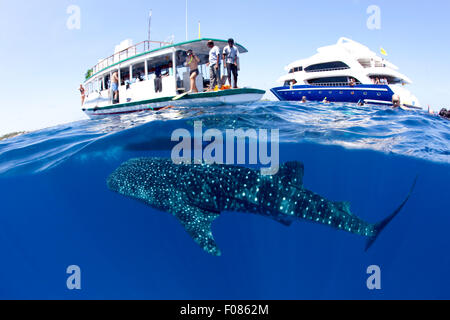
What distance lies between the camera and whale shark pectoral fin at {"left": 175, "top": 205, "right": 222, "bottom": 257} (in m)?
4.49

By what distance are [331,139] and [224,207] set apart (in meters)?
5.36

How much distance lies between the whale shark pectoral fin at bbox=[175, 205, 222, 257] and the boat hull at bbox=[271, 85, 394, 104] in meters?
24.9

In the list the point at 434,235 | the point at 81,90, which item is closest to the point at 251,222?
the point at 434,235

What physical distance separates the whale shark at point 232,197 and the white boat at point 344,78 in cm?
2345

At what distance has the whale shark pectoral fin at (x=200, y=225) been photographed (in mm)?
4490

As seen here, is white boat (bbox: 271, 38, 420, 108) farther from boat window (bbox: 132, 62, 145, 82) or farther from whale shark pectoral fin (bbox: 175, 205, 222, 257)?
whale shark pectoral fin (bbox: 175, 205, 222, 257)

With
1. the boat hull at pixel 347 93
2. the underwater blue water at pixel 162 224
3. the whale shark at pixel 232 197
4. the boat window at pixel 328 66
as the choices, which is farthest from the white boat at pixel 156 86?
the boat window at pixel 328 66

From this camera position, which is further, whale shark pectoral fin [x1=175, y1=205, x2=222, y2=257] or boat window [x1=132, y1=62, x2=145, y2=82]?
boat window [x1=132, y1=62, x2=145, y2=82]

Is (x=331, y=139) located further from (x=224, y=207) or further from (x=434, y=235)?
(x=434, y=235)

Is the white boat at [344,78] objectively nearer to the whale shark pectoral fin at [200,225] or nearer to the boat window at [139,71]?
the boat window at [139,71]

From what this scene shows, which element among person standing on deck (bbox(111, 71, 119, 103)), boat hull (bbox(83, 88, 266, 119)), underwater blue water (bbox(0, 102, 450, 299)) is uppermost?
person standing on deck (bbox(111, 71, 119, 103))

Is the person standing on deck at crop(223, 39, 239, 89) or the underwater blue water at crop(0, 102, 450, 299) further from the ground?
the person standing on deck at crop(223, 39, 239, 89)

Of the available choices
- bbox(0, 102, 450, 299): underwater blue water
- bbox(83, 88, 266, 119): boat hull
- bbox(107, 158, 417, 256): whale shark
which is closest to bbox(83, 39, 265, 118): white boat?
bbox(83, 88, 266, 119): boat hull
